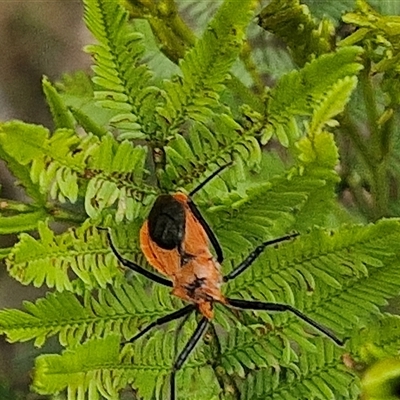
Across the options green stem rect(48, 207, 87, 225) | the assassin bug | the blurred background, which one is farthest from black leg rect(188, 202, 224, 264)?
the blurred background

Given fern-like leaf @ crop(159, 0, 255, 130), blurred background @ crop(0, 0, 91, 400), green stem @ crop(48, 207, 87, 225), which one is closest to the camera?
fern-like leaf @ crop(159, 0, 255, 130)

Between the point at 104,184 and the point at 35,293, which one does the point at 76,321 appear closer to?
the point at 104,184

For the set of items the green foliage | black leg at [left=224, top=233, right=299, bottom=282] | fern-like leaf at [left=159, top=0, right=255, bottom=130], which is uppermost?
the green foliage

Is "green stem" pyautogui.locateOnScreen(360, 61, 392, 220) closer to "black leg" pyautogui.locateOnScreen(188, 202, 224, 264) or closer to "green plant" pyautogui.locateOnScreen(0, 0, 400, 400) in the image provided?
"green plant" pyautogui.locateOnScreen(0, 0, 400, 400)

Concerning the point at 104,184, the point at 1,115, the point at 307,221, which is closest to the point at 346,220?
the point at 307,221

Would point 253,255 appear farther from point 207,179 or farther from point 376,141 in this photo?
point 376,141

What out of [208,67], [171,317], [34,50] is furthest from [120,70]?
[34,50]

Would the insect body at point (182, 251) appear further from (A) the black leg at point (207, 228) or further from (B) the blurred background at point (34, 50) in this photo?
(B) the blurred background at point (34, 50)

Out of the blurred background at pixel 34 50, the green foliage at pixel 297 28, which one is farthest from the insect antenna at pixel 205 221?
the blurred background at pixel 34 50

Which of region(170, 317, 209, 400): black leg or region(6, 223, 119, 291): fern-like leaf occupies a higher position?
region(6, 223, 119, 291): fern-like leaf
